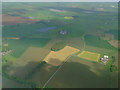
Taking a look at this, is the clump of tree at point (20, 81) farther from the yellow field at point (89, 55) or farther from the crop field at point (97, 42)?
the crop field at point (97, 42)

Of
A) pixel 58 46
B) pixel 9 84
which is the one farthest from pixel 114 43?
pixel 9 84

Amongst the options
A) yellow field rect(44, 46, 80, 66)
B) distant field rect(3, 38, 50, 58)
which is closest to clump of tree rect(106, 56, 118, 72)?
yellow field rect(44, 46, 80, 66)

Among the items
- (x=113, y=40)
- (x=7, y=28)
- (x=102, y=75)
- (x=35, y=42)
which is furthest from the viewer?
(x=7, y=28)

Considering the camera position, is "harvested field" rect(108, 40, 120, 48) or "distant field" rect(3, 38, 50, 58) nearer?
"distant field" rect(3, 38, 50, 58)

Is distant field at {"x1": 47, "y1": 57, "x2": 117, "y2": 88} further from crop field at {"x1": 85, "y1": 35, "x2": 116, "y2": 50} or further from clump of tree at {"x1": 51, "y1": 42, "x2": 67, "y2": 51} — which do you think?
crop field at {"x1": 85, "y1": 35, "x2": 116, "y2": 50}

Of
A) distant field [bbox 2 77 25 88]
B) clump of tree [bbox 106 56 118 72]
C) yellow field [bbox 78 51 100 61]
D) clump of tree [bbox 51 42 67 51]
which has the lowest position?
distant field [bbox 2 77 25 88]

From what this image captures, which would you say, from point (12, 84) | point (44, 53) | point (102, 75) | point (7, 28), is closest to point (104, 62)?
point (102, 75)

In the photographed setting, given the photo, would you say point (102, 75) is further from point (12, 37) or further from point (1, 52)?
point (12, 37)
